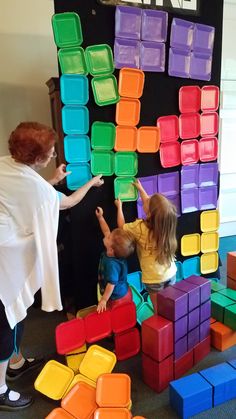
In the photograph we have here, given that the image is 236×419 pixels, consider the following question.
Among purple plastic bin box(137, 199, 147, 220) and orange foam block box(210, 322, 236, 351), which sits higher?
purple plastic bin box(137, 199, 147, 220)

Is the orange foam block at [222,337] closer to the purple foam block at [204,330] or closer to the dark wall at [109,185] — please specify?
the purple foam block at [204,330]

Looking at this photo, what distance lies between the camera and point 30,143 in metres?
1.18

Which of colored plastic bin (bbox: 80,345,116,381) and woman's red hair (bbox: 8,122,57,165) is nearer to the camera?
woman's red hair (bbox: 8,122,57,165)

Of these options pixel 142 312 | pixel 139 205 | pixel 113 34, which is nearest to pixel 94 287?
pixel 142 312

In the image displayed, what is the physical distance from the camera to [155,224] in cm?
155

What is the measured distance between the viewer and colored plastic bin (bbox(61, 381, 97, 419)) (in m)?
1.28

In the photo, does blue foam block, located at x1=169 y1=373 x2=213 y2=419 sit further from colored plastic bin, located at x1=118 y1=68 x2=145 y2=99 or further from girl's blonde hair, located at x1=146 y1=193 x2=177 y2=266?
colored plastic bin, located at x1=118 y1=68 x2=145 y2=99

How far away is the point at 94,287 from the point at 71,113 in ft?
3.14

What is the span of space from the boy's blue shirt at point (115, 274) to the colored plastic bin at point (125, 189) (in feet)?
1.10

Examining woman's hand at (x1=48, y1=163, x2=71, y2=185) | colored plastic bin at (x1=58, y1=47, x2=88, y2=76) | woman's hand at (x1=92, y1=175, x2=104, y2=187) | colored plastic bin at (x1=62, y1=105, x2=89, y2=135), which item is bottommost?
woman's hand at (x1=92, y1=175, x2=104, y2=187)

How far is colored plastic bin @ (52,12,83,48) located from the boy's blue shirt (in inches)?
40.7

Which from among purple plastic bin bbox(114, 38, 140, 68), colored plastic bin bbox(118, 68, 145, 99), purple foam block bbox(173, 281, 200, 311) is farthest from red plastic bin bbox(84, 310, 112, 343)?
purple plastic bin bbox(114, 38, 140, 68)

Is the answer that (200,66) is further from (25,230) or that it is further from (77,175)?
(25,230)

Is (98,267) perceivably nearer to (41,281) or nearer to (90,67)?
(41,281)
